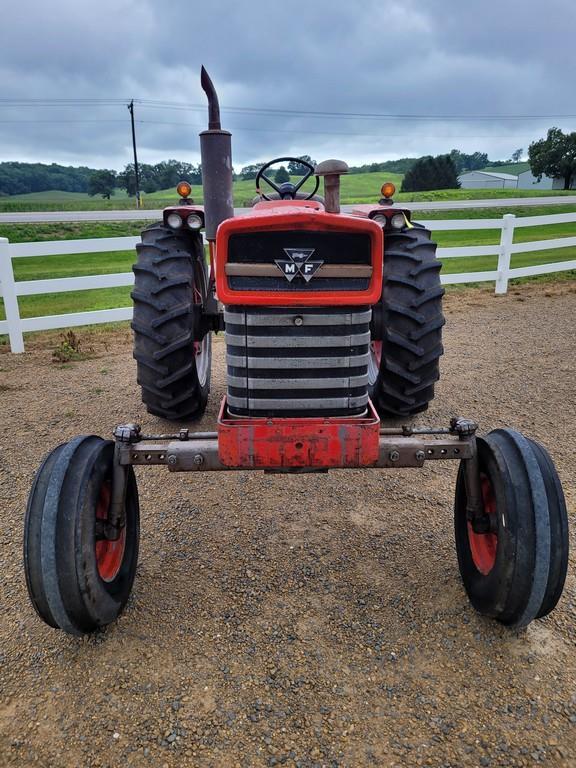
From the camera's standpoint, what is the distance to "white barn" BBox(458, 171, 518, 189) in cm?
7919

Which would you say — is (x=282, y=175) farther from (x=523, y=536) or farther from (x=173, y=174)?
(x=173, y=174)

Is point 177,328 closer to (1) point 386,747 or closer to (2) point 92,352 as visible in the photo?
(1) point 386,747

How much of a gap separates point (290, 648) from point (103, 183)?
58.2 meters

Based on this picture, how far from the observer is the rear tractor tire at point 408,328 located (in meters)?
3.68

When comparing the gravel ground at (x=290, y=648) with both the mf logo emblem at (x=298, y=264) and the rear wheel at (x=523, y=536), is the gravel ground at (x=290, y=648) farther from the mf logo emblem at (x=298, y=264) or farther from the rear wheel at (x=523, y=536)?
the mf logo emblem at (x=298, y=264)

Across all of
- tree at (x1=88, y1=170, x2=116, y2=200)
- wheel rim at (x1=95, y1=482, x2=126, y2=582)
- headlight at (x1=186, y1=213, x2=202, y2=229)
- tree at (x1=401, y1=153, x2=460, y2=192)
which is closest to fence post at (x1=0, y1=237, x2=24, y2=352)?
headlight at (x1=186, y1=213, x2=202, y2=229)

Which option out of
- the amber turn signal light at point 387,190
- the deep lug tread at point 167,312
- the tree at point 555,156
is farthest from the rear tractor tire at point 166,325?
the tree at point 555,156

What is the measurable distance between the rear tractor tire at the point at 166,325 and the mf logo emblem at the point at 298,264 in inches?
61.5

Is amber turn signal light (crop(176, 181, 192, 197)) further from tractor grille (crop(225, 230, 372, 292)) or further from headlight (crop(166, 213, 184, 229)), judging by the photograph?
tractor grille (crop(225, 230, 372, 292))

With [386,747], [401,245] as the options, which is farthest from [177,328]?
[386,747]

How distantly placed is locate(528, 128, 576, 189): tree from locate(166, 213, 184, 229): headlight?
59476 millimetres

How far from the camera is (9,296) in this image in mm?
6320

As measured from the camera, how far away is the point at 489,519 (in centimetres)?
246

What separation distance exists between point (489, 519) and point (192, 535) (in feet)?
4.90
